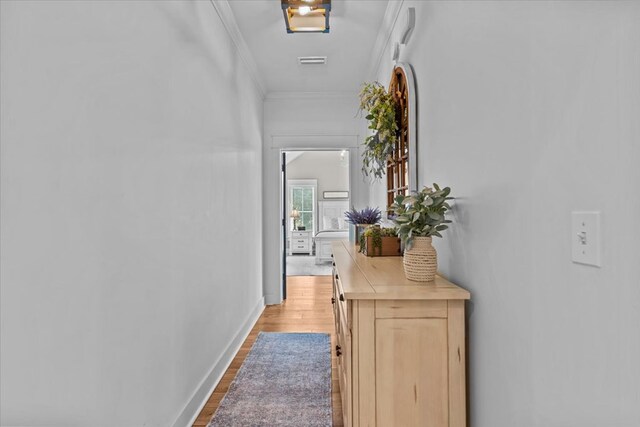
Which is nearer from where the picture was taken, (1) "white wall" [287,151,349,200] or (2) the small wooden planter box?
(2) the small wooden planter box

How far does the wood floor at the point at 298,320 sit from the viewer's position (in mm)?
2217

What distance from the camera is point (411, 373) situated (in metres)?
1.29

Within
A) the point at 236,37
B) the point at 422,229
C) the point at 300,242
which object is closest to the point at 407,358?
the point at 422,229

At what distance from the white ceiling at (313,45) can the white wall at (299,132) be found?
6.5 inches

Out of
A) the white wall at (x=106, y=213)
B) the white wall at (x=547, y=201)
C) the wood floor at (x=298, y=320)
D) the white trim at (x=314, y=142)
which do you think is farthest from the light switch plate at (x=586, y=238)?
the white trim at (x=314, y=142)

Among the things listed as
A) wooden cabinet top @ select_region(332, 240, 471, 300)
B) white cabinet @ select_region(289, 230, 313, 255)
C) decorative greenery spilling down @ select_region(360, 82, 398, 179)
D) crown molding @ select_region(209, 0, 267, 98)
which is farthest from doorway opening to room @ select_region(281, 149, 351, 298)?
wooden cabinet top @ select_region(332, 240, 471, 300)

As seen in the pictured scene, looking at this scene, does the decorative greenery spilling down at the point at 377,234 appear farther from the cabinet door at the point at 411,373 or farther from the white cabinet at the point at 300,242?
the white cabinet at the point at 300,242

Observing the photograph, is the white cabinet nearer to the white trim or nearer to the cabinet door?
the white trim

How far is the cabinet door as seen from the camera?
1.28 m

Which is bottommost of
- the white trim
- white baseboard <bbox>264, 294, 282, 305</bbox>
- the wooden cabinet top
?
white baseboard <bbox>264, 294, 282, 305</bbox>

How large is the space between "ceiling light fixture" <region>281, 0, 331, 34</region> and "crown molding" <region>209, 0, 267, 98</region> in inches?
16.6

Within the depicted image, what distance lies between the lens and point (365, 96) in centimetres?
267

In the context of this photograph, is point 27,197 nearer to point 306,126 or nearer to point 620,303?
point 620,303

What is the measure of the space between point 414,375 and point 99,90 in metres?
1.44
